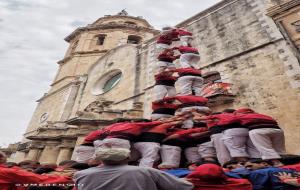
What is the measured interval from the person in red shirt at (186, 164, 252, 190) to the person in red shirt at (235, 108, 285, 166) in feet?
4.55

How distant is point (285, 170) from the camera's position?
123 inches

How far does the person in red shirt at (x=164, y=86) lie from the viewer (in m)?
6.83

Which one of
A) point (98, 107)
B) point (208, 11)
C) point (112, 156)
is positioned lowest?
point (112, 156)

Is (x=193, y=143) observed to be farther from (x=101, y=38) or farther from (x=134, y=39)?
(x=101, y=38)

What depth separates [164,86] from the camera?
694 cm

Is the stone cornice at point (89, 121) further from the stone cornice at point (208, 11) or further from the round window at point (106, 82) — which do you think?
the stone cornice at point (208, 11)

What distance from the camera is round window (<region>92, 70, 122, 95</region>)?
18.2 metres

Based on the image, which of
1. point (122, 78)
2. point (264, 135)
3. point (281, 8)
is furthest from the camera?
point (122, 78)

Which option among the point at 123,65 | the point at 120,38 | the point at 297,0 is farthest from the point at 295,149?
the point at 120,38

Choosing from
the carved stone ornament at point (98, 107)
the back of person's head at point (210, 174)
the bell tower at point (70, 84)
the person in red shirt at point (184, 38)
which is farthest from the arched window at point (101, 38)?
the back of person's head at point (210, 174)

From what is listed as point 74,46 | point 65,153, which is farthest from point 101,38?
point 65,153

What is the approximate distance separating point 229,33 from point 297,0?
130 inches

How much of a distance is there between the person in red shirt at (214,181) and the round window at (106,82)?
15379 mm

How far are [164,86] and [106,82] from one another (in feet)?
40.8
